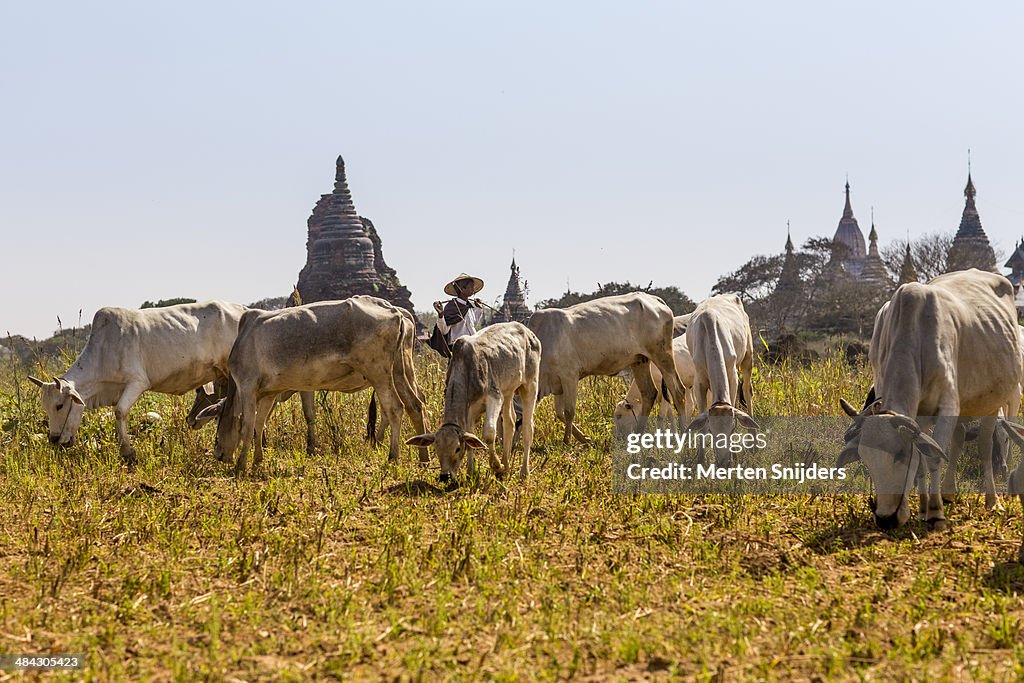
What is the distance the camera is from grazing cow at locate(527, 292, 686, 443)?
33.6 ft

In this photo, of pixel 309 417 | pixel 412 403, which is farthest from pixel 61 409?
pixel 412 403

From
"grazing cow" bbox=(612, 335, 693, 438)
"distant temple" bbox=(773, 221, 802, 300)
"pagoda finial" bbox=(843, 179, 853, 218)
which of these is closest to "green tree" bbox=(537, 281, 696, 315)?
"distant temple" bbox=(773, 221, 802, 300)

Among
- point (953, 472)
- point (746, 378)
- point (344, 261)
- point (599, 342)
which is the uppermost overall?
point (344, 261)

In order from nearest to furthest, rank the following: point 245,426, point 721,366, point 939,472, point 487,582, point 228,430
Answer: point 487,582
point 939,472
point 245,426
point 228,430
point 721,366

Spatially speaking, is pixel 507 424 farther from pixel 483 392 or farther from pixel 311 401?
pixel 311 401

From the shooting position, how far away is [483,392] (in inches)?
289

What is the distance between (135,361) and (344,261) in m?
28.0

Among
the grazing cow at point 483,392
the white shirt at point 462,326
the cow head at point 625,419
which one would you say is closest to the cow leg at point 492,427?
the grazing cow at point 483,392

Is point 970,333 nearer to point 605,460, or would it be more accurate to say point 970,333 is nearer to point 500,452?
point 605,460

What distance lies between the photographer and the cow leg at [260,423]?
889 centimetres

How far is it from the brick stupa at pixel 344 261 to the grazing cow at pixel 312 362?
83.5 ft

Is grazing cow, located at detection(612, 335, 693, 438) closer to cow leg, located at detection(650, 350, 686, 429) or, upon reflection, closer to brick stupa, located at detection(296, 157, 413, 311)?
cow leg, located at detection(650, 350, 686, 429)

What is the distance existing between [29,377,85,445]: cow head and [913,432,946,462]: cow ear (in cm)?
729

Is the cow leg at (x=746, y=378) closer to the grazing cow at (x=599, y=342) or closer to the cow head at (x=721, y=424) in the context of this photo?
the grazing cow at (x=599, y=342)
